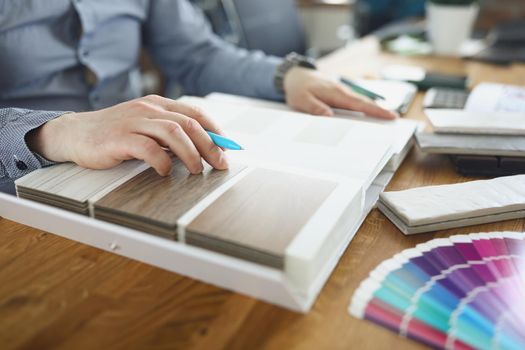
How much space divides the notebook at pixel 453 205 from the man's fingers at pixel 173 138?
0.23m

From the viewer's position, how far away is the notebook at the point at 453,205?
56cm

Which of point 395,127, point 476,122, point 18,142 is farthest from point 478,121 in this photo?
point 18,142

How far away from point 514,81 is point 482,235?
0.81m

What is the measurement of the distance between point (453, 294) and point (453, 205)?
15 cm

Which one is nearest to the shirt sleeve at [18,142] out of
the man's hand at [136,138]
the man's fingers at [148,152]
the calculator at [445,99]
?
the man's hand at [136,138]

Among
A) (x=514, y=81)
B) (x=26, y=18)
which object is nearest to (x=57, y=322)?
(x=26, y=18)

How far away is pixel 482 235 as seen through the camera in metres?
0.56

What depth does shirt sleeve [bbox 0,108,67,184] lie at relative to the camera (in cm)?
64

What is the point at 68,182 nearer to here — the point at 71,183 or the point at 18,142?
the point at 71,183

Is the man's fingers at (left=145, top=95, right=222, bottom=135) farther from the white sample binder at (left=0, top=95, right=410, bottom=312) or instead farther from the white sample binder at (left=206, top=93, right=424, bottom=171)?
the white sample binder at (left=206, top=93, right=424, bottom=171)

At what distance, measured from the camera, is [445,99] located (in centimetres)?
100

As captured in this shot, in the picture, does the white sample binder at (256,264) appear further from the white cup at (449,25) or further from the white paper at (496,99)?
the white cup at (449,25)

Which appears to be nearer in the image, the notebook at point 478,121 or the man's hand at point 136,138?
the man's hand at point 136,138

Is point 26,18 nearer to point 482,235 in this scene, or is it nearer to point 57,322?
point 57,322
